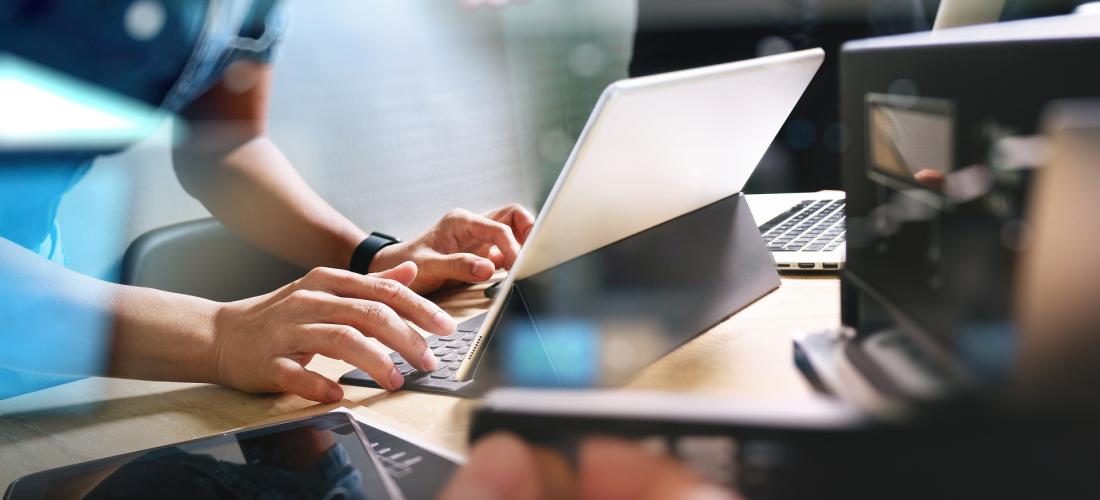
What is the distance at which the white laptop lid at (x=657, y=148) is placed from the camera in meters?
0.48

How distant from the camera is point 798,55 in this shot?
643 mm

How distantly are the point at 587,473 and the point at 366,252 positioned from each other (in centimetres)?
91

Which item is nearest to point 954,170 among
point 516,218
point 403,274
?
point 403,274

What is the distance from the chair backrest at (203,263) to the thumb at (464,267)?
0.35 meters

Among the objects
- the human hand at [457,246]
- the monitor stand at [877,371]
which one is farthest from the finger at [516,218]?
the monitor stand at [877,371]

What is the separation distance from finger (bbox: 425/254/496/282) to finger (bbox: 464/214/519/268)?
0.24 feet

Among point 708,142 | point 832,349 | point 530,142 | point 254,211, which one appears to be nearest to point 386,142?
point 530,142

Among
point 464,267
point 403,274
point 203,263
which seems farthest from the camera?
point 203,263

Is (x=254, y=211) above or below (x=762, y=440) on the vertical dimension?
below

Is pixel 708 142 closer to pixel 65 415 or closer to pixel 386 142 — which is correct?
pixel 65 415

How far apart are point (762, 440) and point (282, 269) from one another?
117 centimetres

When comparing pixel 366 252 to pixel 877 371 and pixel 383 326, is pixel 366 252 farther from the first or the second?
pixel 877 371

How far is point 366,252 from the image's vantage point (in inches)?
42.8

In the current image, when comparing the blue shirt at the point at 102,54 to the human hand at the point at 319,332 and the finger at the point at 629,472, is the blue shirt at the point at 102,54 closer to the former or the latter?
the human hand at the point at 319,332
